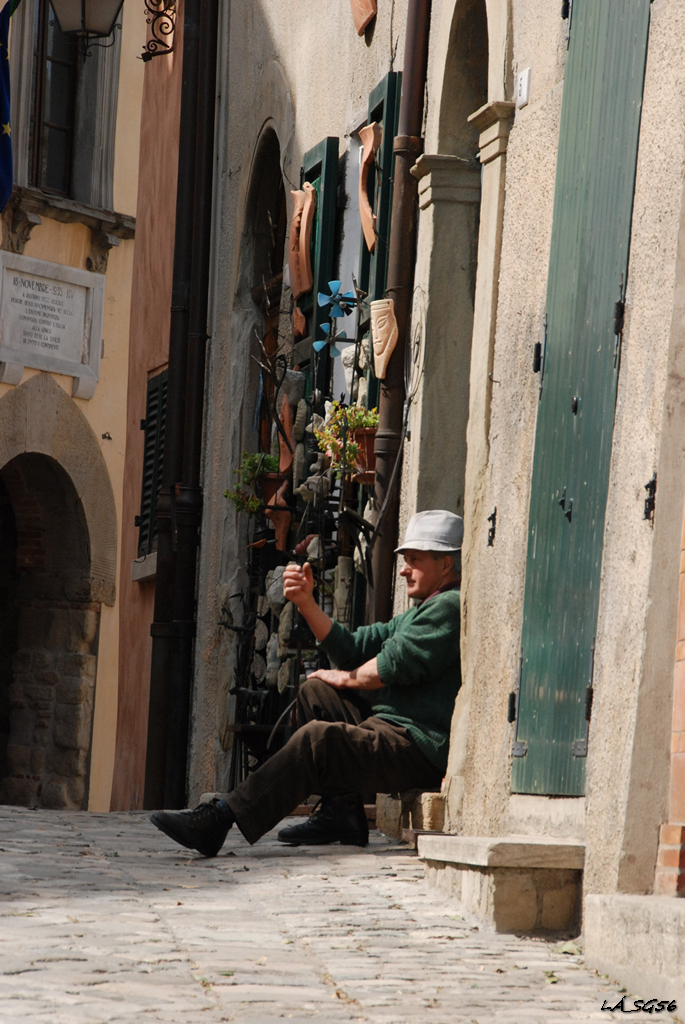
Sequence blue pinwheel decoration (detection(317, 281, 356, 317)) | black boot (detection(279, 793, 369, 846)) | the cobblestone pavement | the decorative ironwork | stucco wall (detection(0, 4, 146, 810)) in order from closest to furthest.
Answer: the cobblestone pavement, black boot (detection(279, 793, 369, 846)), blue pinwheel decoration (detection(317, 281, 356, 317)), the decorative ironwork, stucco wall (detection(0, 4, 146, 810))

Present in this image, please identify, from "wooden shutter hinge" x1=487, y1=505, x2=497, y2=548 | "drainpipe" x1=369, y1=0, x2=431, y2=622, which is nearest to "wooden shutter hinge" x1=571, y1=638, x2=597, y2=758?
"wooden shutter hinge" x1=487, y1=505, x2=497, y2=548

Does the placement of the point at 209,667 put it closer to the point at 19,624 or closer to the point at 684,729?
the point at 19,624

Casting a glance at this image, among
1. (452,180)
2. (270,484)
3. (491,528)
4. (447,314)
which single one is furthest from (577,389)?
(270,484)

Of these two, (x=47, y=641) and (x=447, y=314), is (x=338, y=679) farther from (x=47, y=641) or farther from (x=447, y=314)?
(x=47, y=641)

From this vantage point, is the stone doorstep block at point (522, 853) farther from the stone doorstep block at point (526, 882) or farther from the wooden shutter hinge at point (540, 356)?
the wooden shutter hinge at point (540, 356)

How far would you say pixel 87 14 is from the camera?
8875 mm

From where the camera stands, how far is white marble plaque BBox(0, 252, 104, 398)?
13523mm

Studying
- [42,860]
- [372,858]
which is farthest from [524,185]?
[42,860]

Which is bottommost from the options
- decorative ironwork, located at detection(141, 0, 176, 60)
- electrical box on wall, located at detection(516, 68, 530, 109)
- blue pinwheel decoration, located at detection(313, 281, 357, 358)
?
blue pinwheel decoration, located at detection(313, 281, 357, 358)

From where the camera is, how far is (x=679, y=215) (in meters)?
4.03

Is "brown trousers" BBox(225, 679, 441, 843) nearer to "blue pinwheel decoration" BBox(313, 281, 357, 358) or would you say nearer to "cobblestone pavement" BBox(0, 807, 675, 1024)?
"cobblestone pavement" BBox(0, 807, 675, 1024)

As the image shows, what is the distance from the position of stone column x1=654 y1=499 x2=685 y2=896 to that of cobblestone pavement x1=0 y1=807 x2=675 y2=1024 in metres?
0.28

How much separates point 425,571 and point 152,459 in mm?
6135

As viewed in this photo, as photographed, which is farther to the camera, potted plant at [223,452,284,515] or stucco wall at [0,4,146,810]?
stucco wall at [0,4,146,810]
